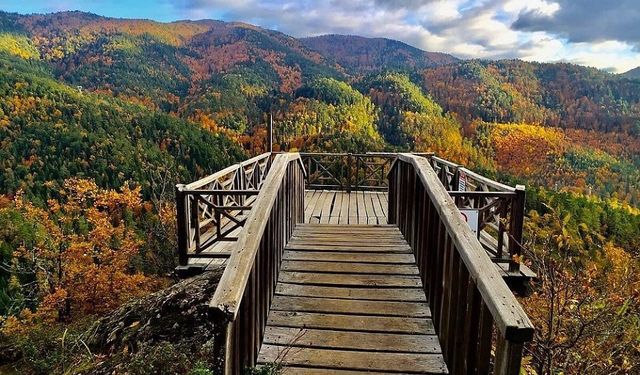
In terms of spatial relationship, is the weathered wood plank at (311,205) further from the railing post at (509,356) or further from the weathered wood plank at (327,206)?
the railing post at (509,356)

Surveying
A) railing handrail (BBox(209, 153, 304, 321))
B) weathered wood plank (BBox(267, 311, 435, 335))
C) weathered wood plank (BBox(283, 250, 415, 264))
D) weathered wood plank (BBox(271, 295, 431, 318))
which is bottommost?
weathered wood plank (BBox(267, 311, 435, 335))

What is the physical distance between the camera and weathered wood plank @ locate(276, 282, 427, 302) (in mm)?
3613

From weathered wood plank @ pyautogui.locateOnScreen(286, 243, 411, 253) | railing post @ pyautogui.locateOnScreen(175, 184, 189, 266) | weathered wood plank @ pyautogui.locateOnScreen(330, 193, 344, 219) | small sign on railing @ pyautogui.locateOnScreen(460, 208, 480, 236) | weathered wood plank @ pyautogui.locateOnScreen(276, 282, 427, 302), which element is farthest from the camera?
weathered wood plank @ pyautogui.locateOnScreen(330, 193, 344, 219)

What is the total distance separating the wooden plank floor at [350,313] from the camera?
9.37ft

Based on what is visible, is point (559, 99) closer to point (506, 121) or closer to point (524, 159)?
point (506, 121)

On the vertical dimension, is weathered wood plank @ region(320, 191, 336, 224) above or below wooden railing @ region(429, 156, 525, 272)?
below

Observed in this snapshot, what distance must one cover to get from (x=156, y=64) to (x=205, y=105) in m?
50.8

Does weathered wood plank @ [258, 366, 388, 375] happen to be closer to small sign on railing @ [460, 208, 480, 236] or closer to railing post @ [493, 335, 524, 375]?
railing post @ [493, 335, 524, 375]

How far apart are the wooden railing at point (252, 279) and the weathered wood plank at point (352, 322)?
0.16m

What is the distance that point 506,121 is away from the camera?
293ft

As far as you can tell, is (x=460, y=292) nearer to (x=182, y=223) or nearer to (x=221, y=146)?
(x=182, y=223)

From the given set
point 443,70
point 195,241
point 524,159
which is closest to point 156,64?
point 443,70

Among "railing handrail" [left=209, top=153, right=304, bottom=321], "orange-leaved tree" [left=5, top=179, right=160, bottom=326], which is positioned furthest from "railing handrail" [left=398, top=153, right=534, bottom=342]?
"orange-leaved tree" [left=5, top=179, right=160, bottom=326]

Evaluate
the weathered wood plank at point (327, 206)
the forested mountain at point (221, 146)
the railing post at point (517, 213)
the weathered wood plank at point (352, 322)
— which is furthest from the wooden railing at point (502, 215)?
the weathered wood plank at point (327, 206)
